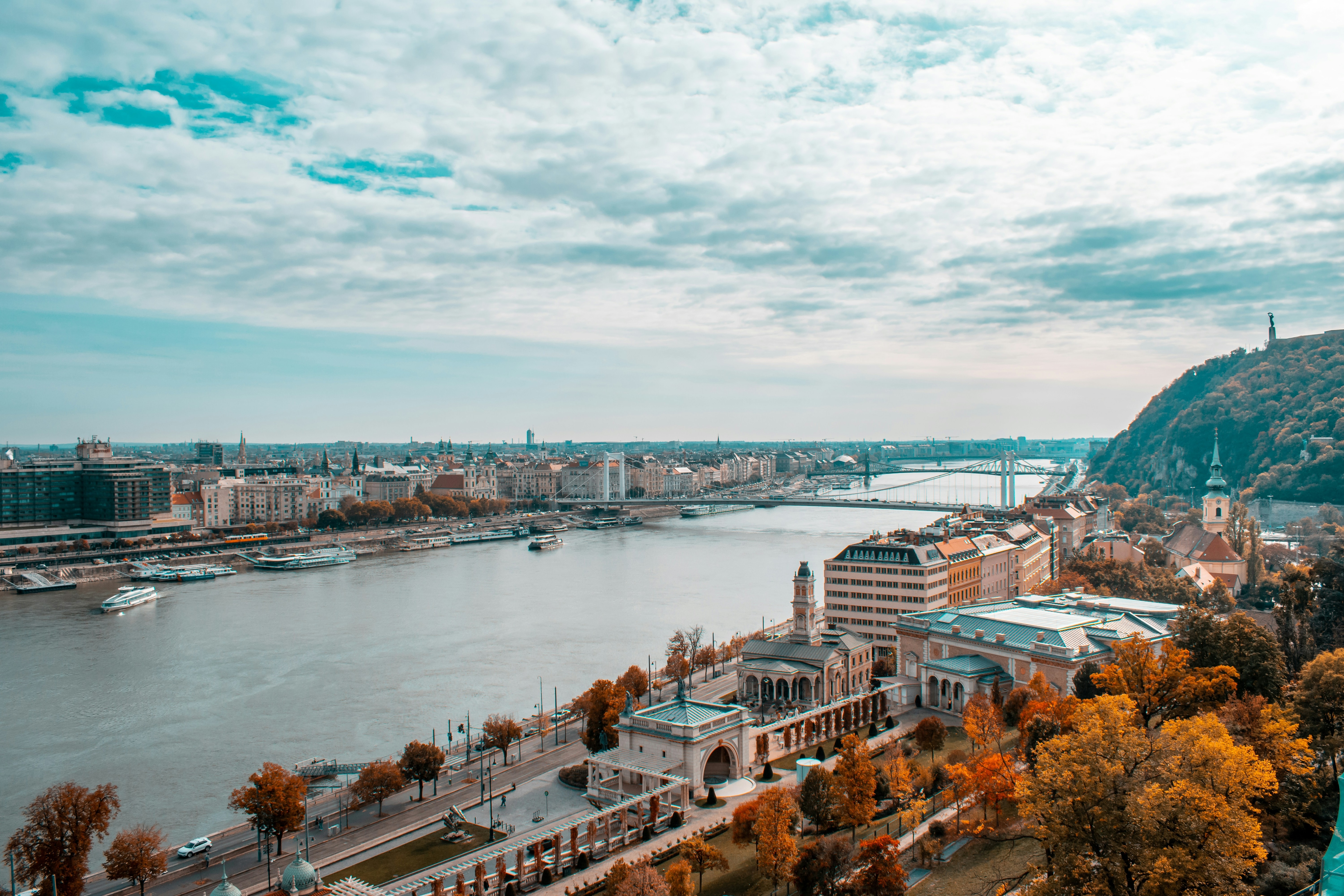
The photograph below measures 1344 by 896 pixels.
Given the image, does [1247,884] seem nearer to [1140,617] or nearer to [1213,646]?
[1213,646]

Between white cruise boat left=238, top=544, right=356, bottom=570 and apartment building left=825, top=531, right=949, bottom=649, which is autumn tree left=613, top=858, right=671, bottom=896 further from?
white cruise boat left=238, top=544, right=356, bottom=570

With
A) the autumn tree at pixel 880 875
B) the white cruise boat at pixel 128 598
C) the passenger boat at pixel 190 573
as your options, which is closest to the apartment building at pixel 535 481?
the passenger boat at pixel 190 573

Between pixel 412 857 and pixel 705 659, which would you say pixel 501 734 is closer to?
pixel 412 857

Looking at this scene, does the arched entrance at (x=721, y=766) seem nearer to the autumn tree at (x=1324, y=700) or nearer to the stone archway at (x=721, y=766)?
the stone archway at (x=721, y=766)

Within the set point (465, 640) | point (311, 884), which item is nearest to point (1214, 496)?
point (465, 640)

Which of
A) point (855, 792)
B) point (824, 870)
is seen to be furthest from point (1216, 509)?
point (824, 870)
